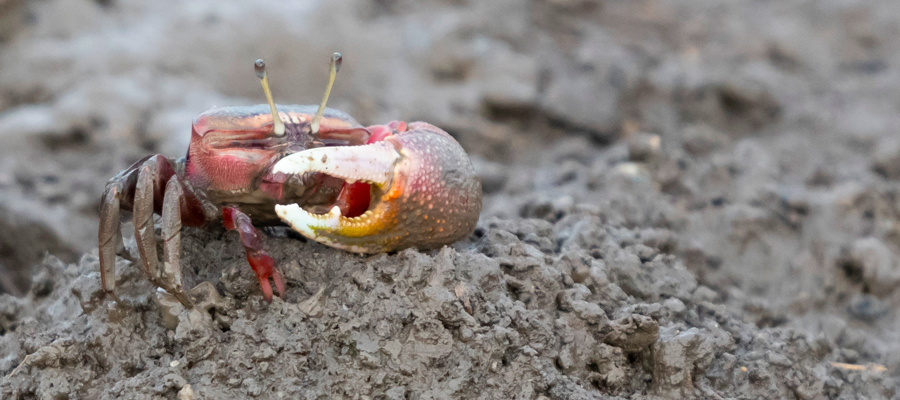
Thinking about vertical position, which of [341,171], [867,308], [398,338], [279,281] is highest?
[341,171]

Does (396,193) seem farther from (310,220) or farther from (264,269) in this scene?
(264,269)

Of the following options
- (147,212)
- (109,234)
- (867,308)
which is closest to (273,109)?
(147,212)

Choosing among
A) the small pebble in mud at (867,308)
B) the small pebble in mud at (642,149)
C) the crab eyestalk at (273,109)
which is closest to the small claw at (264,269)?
the crab eyestalk at (273,109)

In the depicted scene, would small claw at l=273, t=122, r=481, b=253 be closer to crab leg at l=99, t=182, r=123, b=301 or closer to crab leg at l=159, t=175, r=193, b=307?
crab leg at l=159, t=175, r=193, b=307

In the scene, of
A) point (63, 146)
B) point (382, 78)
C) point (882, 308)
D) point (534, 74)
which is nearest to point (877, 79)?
point (534, 74)

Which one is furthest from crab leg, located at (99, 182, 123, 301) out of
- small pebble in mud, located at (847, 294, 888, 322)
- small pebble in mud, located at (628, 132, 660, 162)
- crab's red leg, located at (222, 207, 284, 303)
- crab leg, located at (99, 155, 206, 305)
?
small pebble in mud, located at (847, 294, 888, 322)

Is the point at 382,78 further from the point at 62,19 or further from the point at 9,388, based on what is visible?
the point at 9,388

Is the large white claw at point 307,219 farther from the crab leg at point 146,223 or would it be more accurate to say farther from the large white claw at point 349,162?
the crab leg at point 146,223
